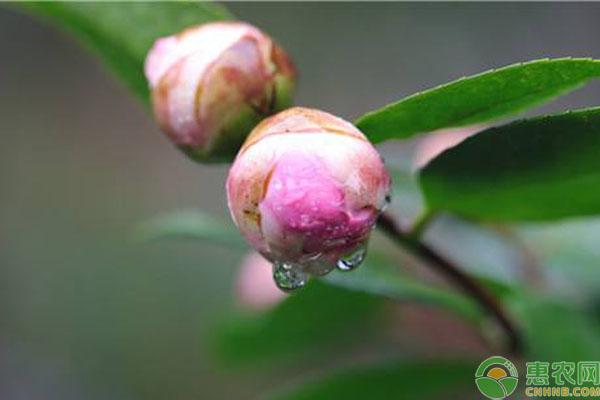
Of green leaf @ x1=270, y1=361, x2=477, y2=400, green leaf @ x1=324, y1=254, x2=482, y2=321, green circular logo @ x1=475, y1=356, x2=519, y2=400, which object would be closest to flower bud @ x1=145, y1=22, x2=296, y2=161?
green leaf @ x1=324, y1=254, x2=482, y2=321

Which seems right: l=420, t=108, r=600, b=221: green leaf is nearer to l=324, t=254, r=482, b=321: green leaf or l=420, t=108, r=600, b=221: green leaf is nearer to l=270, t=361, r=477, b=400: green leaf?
l=324, t=254, r=482, b=321: green leaf

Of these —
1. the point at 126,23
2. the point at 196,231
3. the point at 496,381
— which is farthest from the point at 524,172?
the point at 196,231

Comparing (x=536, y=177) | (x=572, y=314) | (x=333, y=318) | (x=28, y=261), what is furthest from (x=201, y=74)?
(x=28, y=261)

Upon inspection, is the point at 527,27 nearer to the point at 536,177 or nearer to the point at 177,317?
the point at 177,317

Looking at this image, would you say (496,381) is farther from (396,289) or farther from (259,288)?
(259,288)

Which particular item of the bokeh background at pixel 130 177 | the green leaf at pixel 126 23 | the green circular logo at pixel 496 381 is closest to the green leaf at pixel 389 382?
the green circular logo at pixel 496 381
